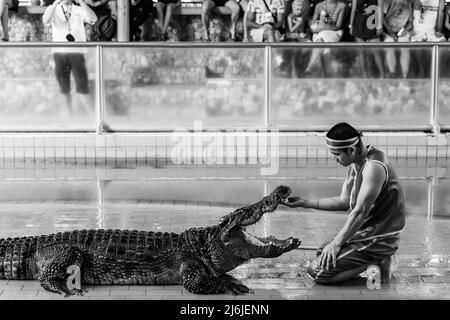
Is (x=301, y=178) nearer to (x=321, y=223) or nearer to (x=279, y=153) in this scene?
(x=279, y=153)

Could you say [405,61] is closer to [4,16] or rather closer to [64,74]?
[64,74]

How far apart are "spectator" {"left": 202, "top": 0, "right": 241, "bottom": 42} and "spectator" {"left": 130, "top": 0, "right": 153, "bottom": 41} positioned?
0.92 meters

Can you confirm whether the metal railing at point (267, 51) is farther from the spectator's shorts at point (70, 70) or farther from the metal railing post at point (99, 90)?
the spectator's shorts at point (70, 70)

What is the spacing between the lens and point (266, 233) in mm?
7836

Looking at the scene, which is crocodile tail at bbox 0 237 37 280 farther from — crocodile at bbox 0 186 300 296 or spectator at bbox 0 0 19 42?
spectator at bbox 0 0 19 42

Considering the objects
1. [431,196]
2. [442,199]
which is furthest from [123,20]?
[442,199]

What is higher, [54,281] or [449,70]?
[449,70]

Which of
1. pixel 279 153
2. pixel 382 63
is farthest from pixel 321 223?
pixel 382 63

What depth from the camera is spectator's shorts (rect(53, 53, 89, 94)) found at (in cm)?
1310

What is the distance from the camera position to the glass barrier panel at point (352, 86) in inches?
521

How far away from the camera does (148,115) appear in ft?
43.3

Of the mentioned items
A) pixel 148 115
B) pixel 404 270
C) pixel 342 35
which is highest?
pixel 342 35
